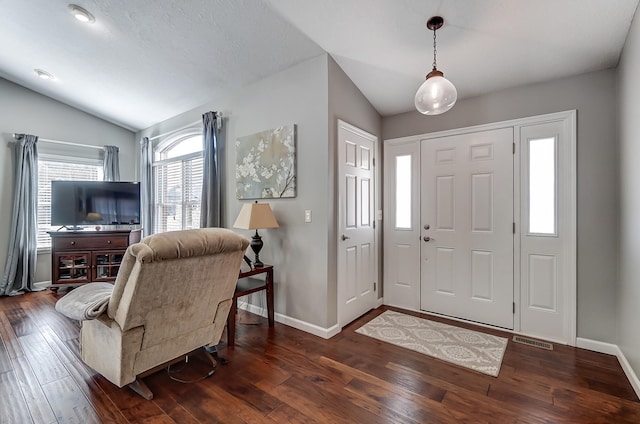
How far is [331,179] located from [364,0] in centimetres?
140

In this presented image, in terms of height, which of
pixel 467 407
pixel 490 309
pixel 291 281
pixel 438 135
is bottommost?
pixel 467 407

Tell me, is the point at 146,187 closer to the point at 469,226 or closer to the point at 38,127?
the point at 38,127

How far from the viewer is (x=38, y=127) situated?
4.36 metres

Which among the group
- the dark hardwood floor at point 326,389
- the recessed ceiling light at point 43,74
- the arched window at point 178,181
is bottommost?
the dark hardwood floor at point 326,389

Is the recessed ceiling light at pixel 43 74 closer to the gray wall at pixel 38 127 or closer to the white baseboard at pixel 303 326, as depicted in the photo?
the gray wall at pixel 38 127

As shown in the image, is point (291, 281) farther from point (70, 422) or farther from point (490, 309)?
point (490, 309)

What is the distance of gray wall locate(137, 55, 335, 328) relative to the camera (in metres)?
2.76

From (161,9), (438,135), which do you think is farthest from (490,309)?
(161,9)

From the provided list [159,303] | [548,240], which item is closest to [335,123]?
[159,303]

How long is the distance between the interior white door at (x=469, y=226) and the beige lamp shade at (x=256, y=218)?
170 centimetres

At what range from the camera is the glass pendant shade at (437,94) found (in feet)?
6.41

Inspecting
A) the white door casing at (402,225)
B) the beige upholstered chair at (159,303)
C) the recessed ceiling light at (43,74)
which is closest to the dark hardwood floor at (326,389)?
the beige upholstered chair at (159,303)

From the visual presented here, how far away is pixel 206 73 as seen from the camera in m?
3.25

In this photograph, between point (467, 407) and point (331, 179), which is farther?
point (331, 179)
